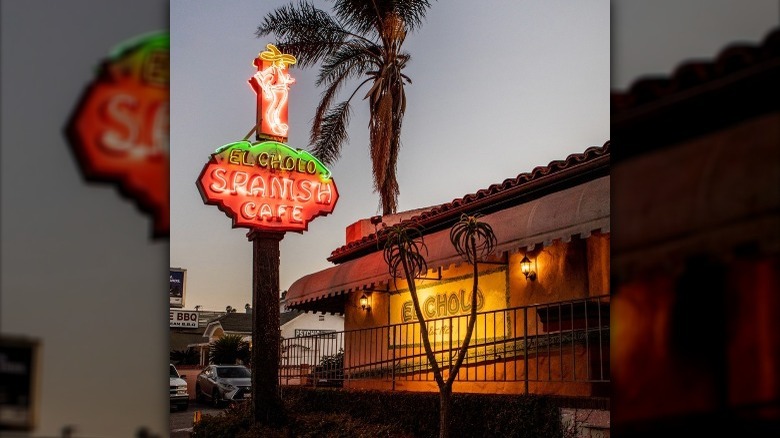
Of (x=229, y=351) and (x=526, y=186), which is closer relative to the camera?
(x=526, y=186)

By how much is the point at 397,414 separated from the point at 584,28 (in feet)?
13.9

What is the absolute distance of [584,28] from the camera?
625cm

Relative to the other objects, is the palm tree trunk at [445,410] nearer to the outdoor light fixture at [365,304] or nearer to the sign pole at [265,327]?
the sign pole at [265,327]

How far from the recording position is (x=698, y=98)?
87 centimetres

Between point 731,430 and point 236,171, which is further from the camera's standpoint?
point 236,171

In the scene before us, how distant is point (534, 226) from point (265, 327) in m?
3.58

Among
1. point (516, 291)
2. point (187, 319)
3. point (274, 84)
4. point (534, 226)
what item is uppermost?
point (274, 84)

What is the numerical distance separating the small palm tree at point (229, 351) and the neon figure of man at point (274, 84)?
13699 mm

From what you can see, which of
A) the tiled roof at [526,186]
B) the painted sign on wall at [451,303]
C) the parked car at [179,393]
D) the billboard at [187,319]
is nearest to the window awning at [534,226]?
the tiled roof at [526,186]

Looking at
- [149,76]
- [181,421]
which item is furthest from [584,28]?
[181,421]

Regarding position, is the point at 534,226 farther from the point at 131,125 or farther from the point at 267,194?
the point at 131,125

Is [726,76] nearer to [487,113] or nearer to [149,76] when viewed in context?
[149,76]

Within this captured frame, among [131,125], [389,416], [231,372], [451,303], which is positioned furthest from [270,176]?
[231,372]

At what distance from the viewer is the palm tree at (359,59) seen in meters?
11.8
